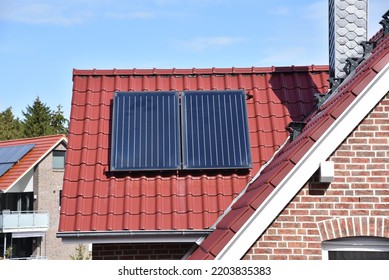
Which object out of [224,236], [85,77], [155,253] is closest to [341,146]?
[224,236]

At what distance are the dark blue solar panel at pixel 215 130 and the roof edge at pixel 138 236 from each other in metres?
1.31

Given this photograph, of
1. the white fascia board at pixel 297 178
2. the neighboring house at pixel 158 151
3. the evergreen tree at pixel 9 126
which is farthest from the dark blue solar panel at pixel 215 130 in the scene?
the evergreen tree at pixel 9 126

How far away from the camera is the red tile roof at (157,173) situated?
1148 cm

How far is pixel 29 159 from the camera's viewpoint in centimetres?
5128

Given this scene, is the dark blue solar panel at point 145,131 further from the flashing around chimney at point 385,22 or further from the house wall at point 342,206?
the flashing around chimney at point 385,22

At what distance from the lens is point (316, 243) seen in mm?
8922

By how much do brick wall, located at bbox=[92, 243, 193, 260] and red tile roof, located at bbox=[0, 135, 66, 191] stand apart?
37.7m

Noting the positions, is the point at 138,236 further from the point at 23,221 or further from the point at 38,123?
the point at 38,123

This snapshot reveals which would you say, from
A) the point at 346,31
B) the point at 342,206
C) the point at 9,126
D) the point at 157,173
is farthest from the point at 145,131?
the point at 9,126

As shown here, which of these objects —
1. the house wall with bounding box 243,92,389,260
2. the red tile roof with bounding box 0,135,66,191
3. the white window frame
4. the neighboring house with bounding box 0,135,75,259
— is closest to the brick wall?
the house wall with bounding box 243,92,389,260

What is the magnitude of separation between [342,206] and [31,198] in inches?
1870

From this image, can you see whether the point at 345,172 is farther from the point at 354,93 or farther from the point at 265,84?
the point at 265,84

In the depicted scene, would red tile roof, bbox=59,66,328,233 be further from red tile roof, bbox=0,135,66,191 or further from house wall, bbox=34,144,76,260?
house wall, bbox=34,144,76,260

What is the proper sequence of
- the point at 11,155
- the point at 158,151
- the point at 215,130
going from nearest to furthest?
the point at 158,151, the point at 215,130, the point at 11,155
